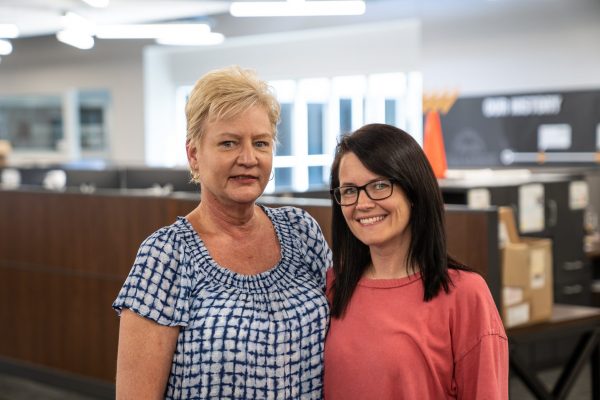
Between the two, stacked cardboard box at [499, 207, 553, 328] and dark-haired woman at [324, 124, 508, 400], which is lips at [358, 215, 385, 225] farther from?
stacked cardboard box at [499, 207, 553, 328]

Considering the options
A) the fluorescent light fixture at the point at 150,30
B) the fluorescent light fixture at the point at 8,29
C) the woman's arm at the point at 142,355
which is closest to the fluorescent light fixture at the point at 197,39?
the fluorescent light fixture at the point at 150,30

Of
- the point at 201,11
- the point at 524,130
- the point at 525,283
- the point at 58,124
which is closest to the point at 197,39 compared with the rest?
the point at 201,11

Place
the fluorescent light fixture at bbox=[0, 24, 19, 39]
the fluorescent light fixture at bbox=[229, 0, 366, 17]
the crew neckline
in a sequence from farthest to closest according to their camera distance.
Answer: the fluorescent light fixture at bbox=[0, 24, 19, 39] → the fluorescent light fixture at bbox=[229, 0, 366, 17] → the crew neckline

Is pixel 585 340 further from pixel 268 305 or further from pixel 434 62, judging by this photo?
pixel 434 62

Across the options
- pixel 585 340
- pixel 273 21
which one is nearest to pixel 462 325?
pixel 585 340

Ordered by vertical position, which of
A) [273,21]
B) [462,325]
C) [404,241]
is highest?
[273,21]

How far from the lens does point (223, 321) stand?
1.59 m

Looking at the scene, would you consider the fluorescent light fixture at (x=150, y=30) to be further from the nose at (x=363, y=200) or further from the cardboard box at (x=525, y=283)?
the nose at (x=363, y=200)

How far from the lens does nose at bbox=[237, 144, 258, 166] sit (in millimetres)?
1652

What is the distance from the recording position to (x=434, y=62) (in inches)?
372

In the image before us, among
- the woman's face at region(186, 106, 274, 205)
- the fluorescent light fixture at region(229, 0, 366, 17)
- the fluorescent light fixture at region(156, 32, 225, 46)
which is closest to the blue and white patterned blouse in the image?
the woman's face at region(186, 106, 274, 205)

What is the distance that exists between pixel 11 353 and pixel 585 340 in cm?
359

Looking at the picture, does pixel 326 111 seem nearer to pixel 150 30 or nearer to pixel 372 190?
pixel 150 30

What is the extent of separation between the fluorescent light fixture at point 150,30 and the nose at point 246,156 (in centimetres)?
792
